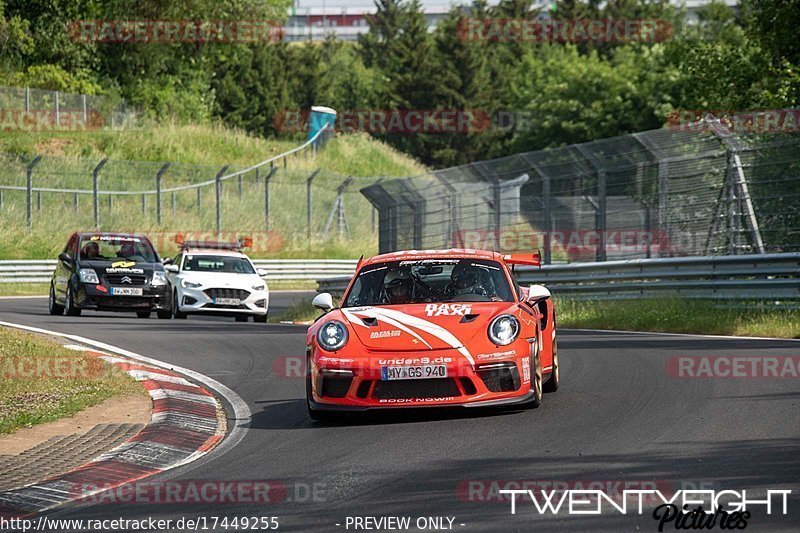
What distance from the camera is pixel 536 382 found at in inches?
387

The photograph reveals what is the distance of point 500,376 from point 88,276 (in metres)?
15.0

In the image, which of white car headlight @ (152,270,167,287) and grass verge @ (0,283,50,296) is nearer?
white car headlight @ (152,270,167,287)

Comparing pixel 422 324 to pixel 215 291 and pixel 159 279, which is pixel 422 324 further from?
pixel 215 291

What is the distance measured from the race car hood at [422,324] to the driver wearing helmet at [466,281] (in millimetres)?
373

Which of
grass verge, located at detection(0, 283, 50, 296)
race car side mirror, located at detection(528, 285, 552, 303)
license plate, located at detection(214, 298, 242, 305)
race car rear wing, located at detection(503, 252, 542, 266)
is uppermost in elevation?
race car rear wing, located at detection(503, 252, 542, 266)

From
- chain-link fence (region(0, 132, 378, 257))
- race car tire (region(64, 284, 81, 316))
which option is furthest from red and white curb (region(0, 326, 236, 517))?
chain-link fence (region(0, 132, 378, 257))

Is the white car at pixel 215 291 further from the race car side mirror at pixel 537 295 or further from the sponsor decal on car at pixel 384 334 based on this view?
the sponsor decal on car at pixel 384 334

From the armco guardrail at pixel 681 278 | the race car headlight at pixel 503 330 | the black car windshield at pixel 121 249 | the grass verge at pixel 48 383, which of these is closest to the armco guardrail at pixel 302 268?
the black car windshield at pixel 121 249

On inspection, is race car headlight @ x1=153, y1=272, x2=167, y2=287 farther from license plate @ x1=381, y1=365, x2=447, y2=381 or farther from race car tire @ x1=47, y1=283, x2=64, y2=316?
license plate @ x1=381, y1=365, x2=447, y2=381

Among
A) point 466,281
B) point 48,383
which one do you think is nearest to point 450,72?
point 48,383

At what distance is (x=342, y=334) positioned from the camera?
9812 mm

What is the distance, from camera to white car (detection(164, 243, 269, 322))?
2419cm

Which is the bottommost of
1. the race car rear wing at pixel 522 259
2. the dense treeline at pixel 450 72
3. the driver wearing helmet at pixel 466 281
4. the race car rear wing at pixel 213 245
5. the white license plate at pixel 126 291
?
the white license plate at pixel 126 291

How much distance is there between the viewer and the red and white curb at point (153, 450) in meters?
7.27
